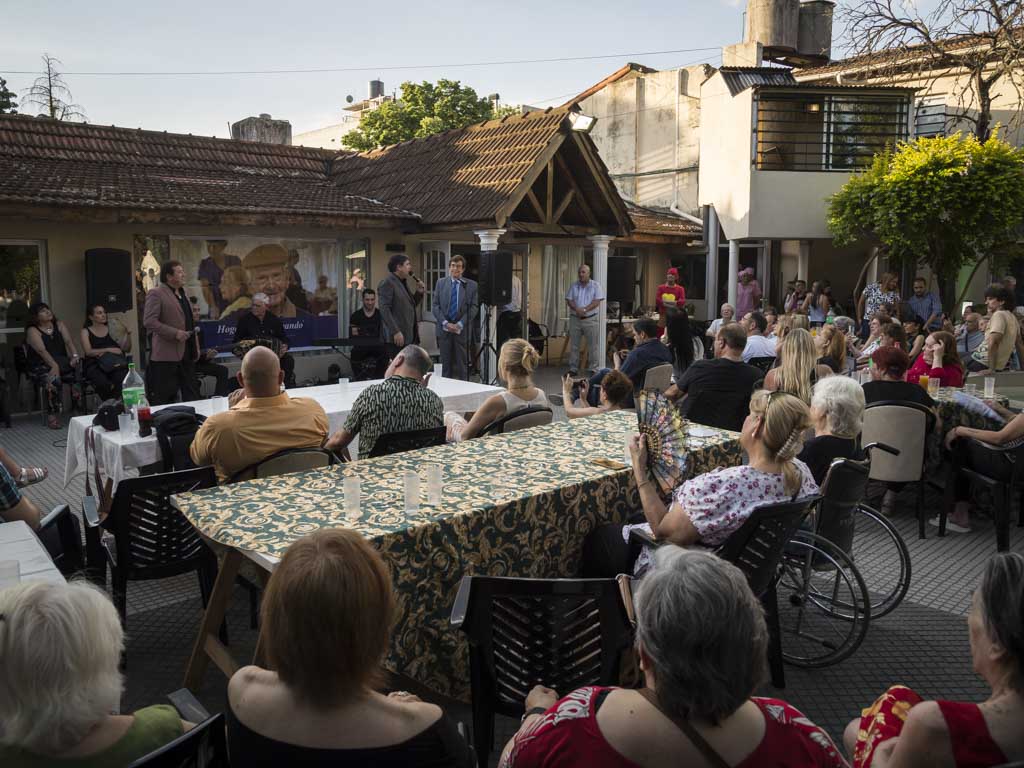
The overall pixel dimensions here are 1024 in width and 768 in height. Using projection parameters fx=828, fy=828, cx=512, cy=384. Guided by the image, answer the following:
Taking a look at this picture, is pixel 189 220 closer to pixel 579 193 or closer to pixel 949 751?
pixel 579 193

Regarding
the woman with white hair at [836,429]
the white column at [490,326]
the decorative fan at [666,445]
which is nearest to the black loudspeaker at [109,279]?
the white column at [490,326]

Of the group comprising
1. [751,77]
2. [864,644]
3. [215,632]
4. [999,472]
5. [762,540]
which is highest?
[751,77]

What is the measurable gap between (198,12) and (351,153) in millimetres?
6399

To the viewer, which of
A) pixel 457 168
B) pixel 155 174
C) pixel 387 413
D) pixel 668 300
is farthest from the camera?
pixel 668 300

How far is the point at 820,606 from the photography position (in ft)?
13.3

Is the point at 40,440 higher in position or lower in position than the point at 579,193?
lower

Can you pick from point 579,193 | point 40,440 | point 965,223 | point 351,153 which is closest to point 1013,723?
point 40,440

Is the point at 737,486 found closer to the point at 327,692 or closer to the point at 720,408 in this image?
the point at 327,692

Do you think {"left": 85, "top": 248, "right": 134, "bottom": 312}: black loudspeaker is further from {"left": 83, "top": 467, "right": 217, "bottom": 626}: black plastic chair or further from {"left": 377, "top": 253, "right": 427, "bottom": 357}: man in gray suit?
{"left": 83, "top": 467, "right": 217, "bottom": 626}: black plastic chair

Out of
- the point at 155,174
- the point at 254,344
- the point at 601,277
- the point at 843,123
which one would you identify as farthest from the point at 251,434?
the point at 843,123

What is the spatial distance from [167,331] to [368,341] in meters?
2.81

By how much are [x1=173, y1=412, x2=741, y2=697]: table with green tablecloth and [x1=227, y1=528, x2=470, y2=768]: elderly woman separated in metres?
1.12

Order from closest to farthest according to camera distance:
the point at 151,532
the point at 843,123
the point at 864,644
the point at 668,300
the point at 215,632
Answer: the point at 215,632, the point at 151,532, the point at 864,644, the point at 668,300, the point at 843,123

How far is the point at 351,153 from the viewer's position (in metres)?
15.9
